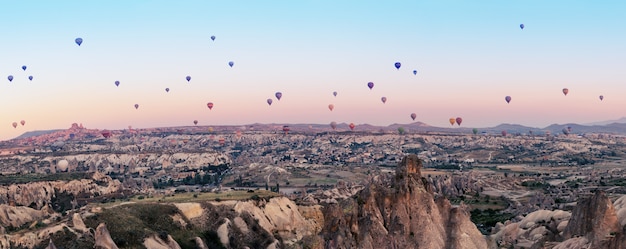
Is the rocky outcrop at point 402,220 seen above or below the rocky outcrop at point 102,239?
above

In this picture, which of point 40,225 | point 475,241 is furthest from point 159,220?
point 475,241

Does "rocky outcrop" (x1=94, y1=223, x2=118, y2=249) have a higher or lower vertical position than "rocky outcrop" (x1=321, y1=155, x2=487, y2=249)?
lower

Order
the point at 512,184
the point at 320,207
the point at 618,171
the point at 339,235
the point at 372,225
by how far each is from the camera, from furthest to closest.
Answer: the point at 618,171
the point at 512,184
the point at 320,207
the point at 372,225
the point at 339,235

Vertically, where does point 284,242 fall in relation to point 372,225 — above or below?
below

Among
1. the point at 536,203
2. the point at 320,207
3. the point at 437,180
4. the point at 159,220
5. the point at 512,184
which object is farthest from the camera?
the point at 512,184

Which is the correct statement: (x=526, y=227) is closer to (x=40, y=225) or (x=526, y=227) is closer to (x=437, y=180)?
(x=40, y=225)

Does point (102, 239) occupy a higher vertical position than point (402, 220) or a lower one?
lower

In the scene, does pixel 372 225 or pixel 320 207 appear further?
pixel 320 207

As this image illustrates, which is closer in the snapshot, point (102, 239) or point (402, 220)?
point (102, 239)
